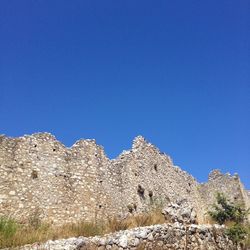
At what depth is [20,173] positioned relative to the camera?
55.6ft

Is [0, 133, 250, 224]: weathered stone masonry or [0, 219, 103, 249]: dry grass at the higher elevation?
[0, 133, 250, 224]: weathered stone masonry

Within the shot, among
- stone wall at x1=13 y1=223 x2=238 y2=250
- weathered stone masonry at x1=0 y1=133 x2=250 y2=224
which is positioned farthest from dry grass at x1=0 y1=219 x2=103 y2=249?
weathered stone masonry at x1=0 y1=133 x2=250 y2=224

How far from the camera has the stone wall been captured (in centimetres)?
1052

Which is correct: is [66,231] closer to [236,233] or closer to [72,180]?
[236,233]

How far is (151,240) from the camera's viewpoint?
36.6 feet

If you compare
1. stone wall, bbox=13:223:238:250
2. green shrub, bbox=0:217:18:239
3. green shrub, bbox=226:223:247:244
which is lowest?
stone wall, bbox=13:223:238:250

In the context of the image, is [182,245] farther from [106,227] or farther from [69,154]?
[69,154]

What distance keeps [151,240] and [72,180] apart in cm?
807

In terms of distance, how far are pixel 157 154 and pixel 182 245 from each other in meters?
14.0

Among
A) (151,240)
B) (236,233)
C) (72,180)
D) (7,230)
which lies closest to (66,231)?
(7,230)

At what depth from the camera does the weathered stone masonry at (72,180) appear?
1670 centimetres

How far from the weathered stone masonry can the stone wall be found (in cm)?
509

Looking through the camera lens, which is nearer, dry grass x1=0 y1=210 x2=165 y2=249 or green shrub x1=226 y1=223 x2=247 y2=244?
dry grass x1=0 y1=210 x2=165 y2=249

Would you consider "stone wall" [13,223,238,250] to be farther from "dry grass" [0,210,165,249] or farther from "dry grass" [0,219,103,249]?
"dry grass" [0,210,165,249]
